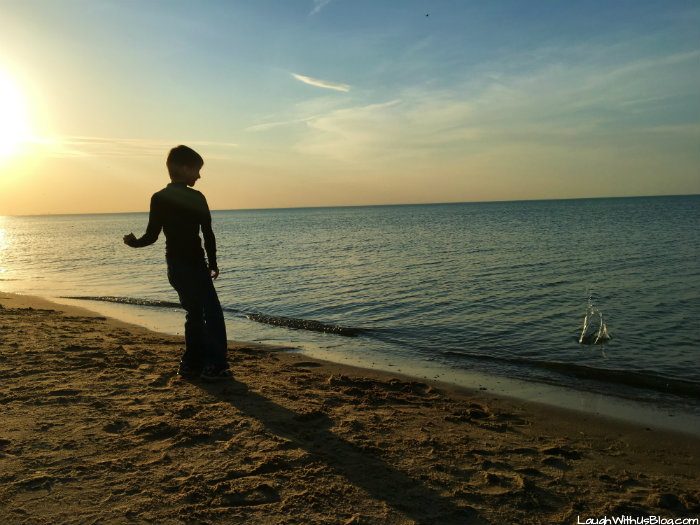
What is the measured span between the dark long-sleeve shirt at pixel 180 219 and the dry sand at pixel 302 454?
1.60 metres

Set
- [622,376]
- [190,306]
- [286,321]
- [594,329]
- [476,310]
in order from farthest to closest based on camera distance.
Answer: [476,310], [286,321], [594,329], [622,376], [190,306]

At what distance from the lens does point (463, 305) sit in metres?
12.0

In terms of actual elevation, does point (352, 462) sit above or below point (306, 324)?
above

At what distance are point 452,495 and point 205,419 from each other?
2.35m

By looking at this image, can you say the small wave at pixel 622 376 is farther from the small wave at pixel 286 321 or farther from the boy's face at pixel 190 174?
the boy's face at pixel 190 174

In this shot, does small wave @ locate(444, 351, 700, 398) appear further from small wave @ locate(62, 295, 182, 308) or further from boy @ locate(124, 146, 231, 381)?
small wave @ locate(62, 295, 182, 308)

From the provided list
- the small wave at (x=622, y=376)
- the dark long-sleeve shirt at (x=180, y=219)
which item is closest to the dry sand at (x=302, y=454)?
the dark long-sleeve shirt at (x=180, y=219)

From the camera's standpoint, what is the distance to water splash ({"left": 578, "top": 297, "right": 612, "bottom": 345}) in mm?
8788

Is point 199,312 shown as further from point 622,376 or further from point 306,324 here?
point 622,376

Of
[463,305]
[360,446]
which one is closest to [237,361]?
[360,446]

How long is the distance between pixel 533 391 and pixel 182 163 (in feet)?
17.6

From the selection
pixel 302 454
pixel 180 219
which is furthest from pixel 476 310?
pixel 302 454

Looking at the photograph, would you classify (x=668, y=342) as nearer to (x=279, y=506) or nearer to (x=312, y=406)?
(x=312, y=406)

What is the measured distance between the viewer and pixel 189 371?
5.60 m
